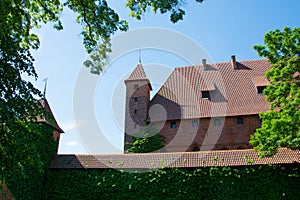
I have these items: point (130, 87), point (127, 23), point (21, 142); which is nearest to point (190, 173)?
point (127, 23)

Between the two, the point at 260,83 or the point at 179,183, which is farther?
the point at 260,83

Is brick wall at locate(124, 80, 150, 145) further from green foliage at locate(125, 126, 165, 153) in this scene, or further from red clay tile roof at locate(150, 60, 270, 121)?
red clay tile roof at locate(150, 60, 270, 121)

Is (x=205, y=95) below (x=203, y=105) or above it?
above

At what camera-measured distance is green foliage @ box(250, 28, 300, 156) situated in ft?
40.1

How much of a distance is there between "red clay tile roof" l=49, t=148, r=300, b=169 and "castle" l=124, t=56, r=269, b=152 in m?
5.75

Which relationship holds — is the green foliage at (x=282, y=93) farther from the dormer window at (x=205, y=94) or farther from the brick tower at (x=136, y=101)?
the brick tower at (x=136, y=101)

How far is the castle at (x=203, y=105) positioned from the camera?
2116cm

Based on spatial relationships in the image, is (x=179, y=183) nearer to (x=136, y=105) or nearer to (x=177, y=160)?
(x=177, y=160)

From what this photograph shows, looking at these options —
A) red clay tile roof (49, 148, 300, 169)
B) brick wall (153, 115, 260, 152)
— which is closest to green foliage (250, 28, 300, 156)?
red clay tile roof (49, 148, 300, 169)

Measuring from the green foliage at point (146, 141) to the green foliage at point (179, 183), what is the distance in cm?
570

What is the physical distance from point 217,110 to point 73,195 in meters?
11.5

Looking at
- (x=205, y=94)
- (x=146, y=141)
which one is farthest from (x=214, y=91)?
(x=146, y=141)

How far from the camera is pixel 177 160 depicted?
15312 mm

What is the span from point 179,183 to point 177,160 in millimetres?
1156
